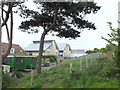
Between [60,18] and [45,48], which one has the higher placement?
[60,18]

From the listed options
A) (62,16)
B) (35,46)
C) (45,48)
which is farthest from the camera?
(35,46)

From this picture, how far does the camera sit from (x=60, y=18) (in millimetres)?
11336

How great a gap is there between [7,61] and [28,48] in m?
18.4

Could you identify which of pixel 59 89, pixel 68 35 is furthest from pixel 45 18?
pixel 59 89

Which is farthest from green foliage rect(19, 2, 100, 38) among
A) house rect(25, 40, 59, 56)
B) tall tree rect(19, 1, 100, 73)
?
house rect(25, 40, 59, 56)

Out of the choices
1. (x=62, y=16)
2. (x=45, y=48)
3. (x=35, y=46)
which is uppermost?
(x=62, y=16)

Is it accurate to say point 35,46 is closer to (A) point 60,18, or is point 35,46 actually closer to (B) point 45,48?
(B) point 45,48

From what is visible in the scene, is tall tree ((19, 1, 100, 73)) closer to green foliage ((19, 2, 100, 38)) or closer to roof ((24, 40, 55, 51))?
green foliage ((19, 2, 100, 38))

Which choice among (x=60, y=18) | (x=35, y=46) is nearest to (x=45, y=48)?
(x=35, y=46)

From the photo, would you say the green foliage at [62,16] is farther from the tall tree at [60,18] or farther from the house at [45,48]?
the house at [45,48]

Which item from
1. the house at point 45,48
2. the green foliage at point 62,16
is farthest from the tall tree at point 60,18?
the house at point 45,48

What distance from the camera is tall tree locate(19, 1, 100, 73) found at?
9.84 meters

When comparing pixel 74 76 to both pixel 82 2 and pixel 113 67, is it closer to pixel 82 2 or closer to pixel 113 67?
pixel 113 67

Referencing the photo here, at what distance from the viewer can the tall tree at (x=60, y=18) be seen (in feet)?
32.3
